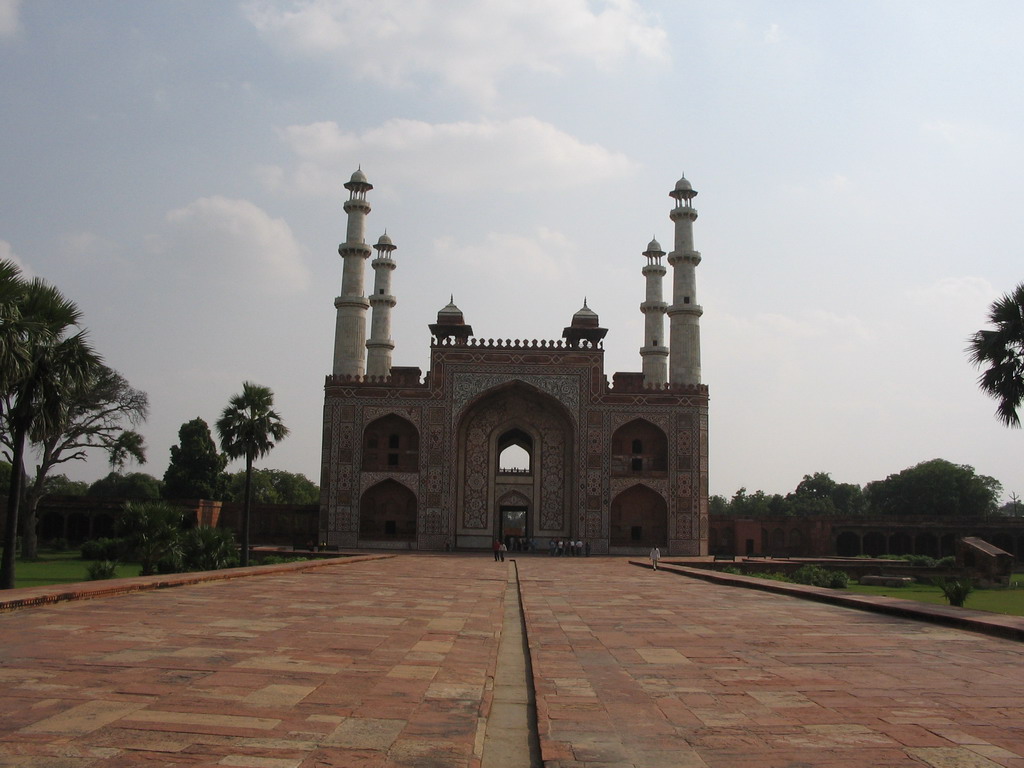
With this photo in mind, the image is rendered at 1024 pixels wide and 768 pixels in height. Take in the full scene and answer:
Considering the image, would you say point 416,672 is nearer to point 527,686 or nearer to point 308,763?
point 527,686

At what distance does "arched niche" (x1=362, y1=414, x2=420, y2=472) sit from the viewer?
32062 mm

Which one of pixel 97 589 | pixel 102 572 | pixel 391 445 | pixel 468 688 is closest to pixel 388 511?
pixel 391 445

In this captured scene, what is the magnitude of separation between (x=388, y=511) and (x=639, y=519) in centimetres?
884

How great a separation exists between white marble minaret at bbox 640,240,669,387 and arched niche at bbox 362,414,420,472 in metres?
10.5

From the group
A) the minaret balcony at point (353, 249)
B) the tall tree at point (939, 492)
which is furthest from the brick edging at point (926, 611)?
the tall tree at point (939, 492)

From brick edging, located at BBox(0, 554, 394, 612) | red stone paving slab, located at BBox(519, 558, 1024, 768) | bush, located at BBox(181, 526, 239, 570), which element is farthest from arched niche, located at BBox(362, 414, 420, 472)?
red stone paving slab, located at BBox(519, 558, 1024, 768)

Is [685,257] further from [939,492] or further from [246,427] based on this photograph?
[939,492]

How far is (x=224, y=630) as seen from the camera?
283 inches

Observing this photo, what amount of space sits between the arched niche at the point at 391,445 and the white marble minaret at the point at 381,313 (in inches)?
241

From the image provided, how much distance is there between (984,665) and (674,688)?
225 cm

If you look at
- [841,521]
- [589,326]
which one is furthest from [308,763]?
[841,521]

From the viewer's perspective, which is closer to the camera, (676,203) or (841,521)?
(676,203)

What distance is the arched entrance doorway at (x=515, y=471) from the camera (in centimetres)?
3266

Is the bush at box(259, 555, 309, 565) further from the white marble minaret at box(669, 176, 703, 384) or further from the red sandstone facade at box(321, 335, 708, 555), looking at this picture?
the white marble minaret at box(669, 176, 703, 384)
